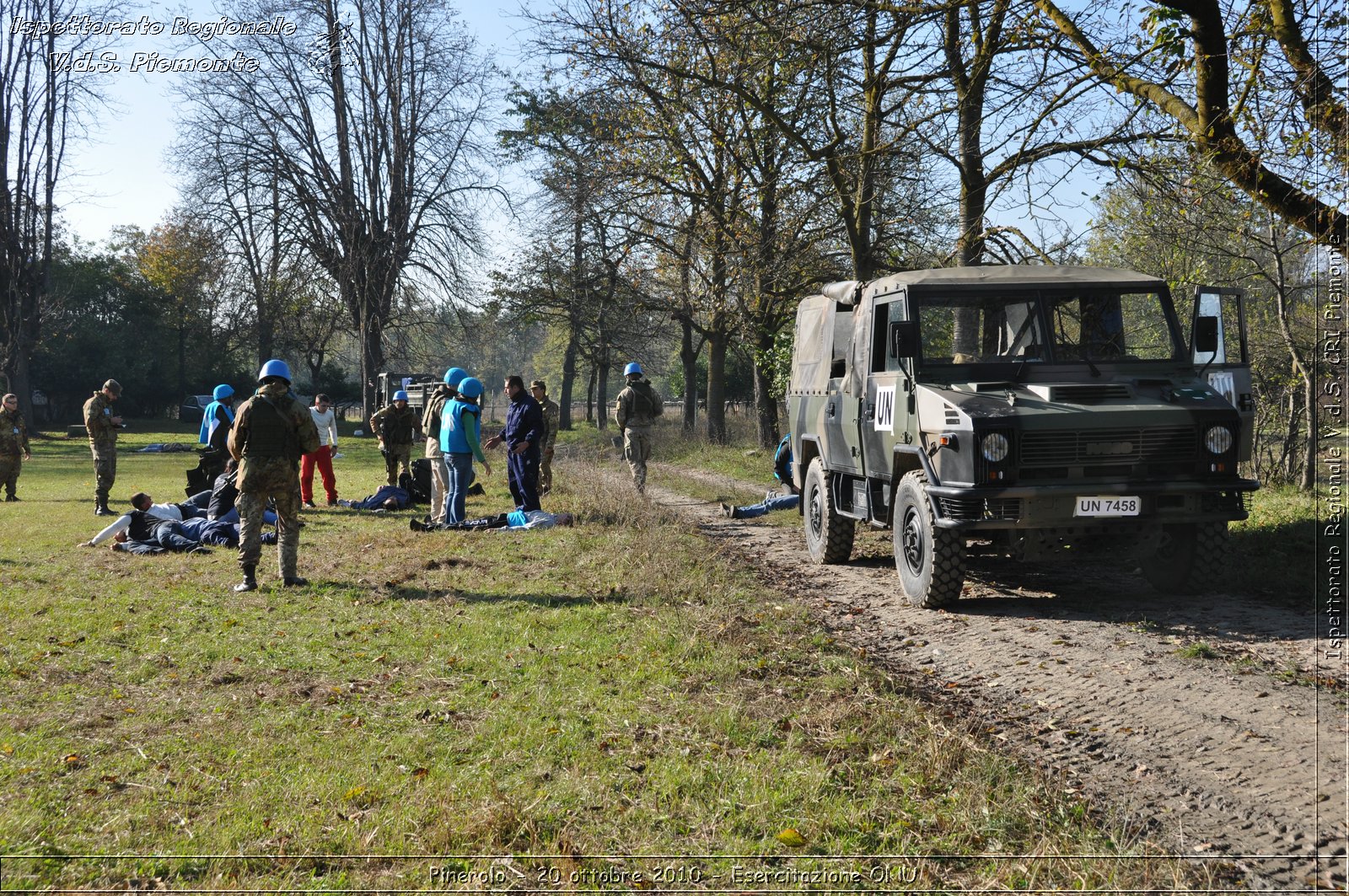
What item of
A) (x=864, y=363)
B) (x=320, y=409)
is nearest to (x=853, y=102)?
(x=864, y=363)

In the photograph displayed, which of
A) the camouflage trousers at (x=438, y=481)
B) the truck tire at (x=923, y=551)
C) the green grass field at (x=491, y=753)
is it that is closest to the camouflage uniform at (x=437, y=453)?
the camouflage trousers at (x=438, y=481)

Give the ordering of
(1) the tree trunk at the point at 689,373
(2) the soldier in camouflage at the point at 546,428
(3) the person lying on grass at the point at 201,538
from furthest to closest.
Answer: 1. (1) the tree trunk at the point at 689,373
2. (2) the soldier in camouflage at the point at 546,428
3. (3) the person lying on grass at the point at 201,538

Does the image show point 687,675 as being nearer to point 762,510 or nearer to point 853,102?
point 762,510

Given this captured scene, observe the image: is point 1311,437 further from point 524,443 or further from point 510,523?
point 510,523

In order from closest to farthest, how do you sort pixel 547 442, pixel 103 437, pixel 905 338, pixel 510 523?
1. pixel 905 338
2. pixel 510 523
3. pixel 103 437
4. pixel 547 442

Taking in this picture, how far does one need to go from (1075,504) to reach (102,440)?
554 inches

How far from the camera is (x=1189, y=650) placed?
6223 millimetres

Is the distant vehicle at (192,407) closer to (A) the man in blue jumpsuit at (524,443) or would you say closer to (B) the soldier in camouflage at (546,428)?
(B) the soldier in camouflage at (546,428)

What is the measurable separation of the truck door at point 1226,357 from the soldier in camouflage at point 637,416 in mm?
8794

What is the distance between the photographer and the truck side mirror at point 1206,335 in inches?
326

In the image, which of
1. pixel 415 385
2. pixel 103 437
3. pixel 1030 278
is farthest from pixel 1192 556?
pixel 415 385

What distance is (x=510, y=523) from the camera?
44.3 ft

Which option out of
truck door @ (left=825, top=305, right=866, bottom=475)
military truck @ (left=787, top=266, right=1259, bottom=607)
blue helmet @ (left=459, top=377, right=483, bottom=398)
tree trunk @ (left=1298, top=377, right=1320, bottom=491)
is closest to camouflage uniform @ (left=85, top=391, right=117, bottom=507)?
blue helmet @ (left=459, top=377, right=483, bottom=398)

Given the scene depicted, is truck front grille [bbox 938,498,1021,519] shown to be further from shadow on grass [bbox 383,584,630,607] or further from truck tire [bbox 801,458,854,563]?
truck tire [bbox 801,458,854,563]
